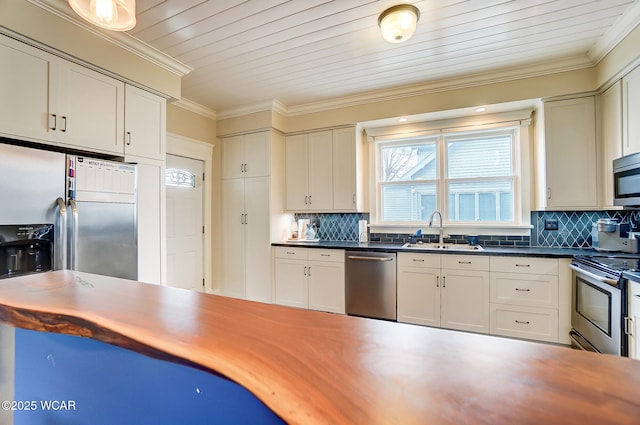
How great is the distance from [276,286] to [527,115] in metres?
3.43

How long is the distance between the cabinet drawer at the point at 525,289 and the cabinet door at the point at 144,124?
3315 mm

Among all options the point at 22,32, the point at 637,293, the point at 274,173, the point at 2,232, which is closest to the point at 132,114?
the point at 22,32

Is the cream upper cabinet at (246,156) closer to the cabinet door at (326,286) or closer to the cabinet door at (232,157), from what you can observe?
the cabinet door at (232,157)

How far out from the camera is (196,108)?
3799 millimetres

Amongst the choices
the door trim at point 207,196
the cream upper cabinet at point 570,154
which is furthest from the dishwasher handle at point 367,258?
the door trim at point 207,196

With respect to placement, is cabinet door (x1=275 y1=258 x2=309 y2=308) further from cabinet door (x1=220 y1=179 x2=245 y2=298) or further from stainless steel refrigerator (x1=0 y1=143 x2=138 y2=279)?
stainless steel refrigerator (x1=0 y1=143 x2=138 y2=279)

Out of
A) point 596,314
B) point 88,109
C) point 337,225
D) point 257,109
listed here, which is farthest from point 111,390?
Result: point 257,109

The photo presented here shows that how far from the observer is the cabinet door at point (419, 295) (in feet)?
9.62

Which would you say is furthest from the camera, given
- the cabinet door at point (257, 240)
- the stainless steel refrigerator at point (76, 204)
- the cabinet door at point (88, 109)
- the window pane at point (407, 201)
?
the cabinet door at point (257, 240)

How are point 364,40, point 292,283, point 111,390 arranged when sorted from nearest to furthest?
1. point 111,390
2. point 364,40
3. point 292,283

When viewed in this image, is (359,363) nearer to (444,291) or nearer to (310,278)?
(444,291)

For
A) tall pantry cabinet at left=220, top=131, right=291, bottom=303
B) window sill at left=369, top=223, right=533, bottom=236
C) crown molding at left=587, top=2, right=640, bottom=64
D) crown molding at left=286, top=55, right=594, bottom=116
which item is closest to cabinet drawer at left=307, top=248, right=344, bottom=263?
tall pantry cabinet at left=220, top=131, right=291, bottom=303

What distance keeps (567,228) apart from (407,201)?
162cm

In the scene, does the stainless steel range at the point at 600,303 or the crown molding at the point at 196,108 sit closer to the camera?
the stainless steel range at the point at 600,303
